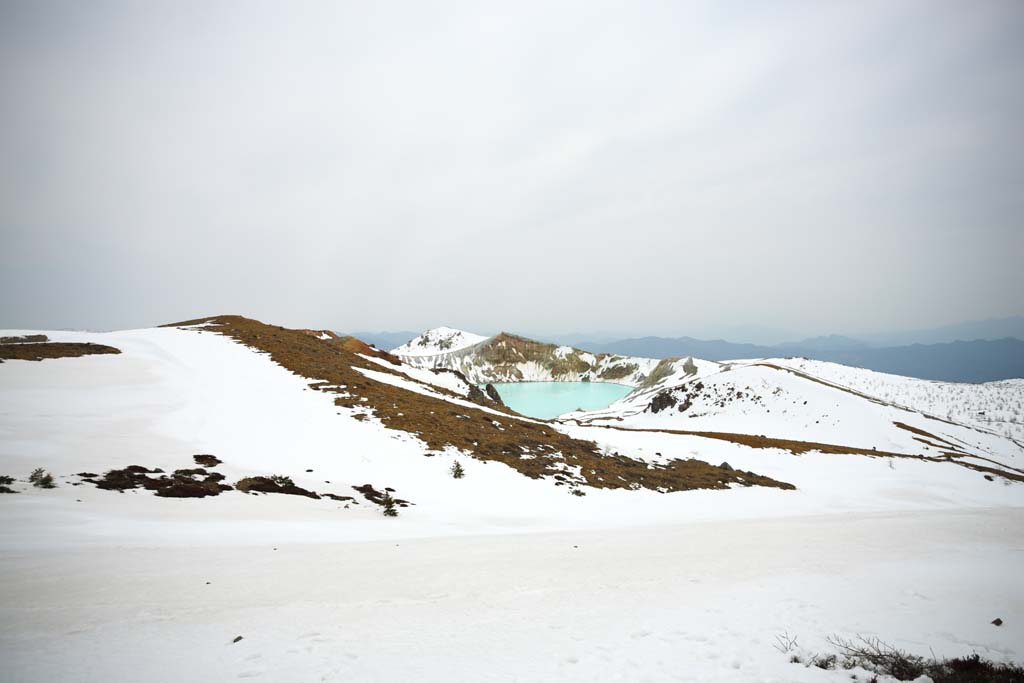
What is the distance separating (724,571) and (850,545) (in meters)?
4.70

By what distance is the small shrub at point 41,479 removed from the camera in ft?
27.7

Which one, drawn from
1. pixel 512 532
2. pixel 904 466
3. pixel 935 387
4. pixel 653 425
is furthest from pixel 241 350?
pixel 935 387

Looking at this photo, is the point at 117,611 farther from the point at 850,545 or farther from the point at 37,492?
the point at 850,545

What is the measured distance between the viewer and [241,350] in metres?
24.7

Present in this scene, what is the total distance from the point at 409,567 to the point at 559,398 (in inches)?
4815

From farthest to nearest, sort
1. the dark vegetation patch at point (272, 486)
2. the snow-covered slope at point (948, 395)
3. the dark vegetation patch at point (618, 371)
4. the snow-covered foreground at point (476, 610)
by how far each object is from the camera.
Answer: the dark vegetation patch at point (618, 371)
the snow-covered slope at point (948, 395)
the dark vegetation patch at point (272, 486)
the snow-covered foreground at point (476, 610)

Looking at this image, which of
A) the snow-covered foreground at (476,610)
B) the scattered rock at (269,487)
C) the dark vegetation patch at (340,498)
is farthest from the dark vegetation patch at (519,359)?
the snow-covered foreground at (476,610)

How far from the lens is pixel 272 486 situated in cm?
1078

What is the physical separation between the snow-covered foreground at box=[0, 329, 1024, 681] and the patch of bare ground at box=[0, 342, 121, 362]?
1.18 m

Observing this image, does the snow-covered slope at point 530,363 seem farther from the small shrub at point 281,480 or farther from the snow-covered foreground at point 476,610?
the snow-covered foreground at point 476,610

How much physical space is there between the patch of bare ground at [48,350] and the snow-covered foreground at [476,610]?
17617 millimetres

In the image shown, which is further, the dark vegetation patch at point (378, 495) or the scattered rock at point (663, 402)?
the scattered rock at point (663, 402)

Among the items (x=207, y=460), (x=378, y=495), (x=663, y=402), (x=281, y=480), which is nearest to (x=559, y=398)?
(x=663, y=402)

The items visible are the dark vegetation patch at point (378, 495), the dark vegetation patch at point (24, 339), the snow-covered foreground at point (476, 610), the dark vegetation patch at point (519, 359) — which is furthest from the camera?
the dark vegetation patch at point (519, 359)
